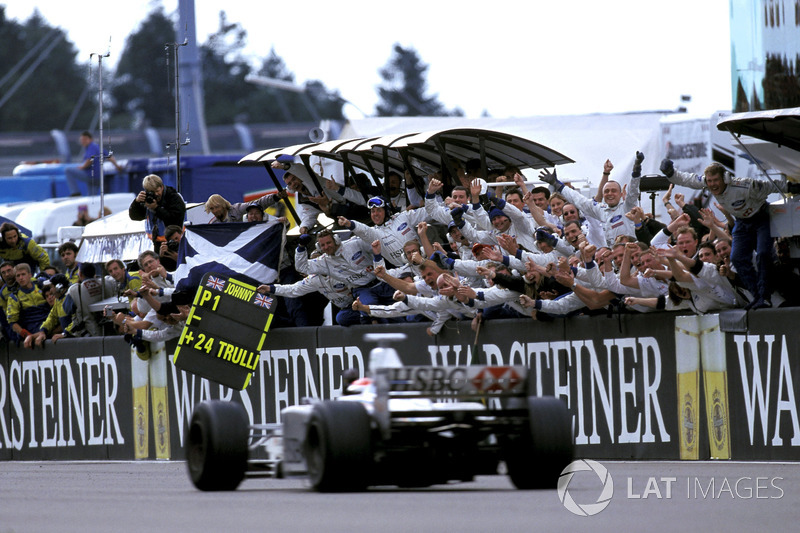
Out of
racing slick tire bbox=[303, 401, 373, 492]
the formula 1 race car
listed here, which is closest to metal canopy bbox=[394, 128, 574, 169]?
the formula 1 race car

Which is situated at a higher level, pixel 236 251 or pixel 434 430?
pixel 236 251

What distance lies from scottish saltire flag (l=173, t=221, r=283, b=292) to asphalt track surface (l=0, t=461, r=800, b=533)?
19.6 ft

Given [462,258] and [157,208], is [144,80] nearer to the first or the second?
[157,208]

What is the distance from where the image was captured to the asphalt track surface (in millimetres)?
8562

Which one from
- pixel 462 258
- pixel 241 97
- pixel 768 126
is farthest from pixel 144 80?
pixel 768 126

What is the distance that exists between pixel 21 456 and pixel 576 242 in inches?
396

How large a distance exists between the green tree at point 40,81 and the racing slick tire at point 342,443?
101 m

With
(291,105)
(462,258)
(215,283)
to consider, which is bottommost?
(215,283)

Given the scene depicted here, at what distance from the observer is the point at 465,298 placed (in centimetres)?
1589

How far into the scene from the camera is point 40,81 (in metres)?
113

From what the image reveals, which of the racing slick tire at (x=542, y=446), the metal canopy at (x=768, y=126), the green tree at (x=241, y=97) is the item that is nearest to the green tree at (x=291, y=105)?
the green tree at (x=241, y=97)

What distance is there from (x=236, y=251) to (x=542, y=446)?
951 cm

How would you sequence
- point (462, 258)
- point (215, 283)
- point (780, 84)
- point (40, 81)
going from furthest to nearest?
point (40, 81) → point (780, 84) → point (215, 283) → point (462, 258)

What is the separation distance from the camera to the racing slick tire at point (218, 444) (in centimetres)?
1068
